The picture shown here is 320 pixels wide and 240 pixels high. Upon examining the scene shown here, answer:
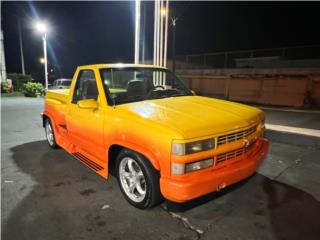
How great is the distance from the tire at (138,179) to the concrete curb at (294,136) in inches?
174

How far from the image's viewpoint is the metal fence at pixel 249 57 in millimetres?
17625

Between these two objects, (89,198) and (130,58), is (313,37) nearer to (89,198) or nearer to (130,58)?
(130,58)

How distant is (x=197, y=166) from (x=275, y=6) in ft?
89.4

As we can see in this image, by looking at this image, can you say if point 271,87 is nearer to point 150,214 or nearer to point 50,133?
point 50,133

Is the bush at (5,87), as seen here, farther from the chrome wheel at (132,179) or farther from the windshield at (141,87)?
the chrome wheel at (132,179)

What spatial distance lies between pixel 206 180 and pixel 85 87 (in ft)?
8.71

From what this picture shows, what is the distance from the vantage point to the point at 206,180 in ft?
8.70

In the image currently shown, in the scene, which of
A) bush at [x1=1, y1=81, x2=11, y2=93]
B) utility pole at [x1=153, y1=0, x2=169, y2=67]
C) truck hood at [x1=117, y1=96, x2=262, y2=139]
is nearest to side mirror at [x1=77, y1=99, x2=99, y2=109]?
truck hood at [x1=117, y1=96, x2=262, y2=139]

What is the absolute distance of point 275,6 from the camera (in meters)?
24.8

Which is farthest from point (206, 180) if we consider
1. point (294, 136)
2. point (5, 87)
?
point (5, 87)

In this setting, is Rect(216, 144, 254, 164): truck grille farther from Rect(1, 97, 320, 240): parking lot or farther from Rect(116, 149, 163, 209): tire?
Rect(116, 149, 163, 209): tire

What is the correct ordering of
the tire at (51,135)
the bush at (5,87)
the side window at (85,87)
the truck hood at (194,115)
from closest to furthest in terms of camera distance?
the truck hood at (194,115) < the side window at (85,87) < the tire at (51,135) < the bush at (5,87)

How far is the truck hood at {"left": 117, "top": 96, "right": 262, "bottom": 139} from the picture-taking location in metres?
2.68

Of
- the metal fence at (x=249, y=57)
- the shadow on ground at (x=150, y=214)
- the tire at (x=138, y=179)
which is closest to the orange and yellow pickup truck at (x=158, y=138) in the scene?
the tire at (x=138, y=179)
